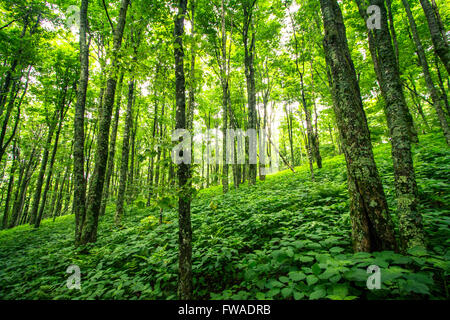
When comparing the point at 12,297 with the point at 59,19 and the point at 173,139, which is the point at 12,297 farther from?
the point at 59,19

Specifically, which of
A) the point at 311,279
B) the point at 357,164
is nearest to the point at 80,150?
the point at 311,279

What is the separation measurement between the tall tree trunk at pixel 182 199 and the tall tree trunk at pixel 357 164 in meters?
2.41

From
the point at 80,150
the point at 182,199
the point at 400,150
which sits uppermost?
the point at 80,150

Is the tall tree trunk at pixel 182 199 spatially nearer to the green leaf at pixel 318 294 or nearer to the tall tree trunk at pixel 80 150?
the green leaf at pixel 318 294

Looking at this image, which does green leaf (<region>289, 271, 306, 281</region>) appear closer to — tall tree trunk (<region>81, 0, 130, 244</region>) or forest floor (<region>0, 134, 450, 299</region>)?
forest floor (<region>0, 134, 450, 299</region>)

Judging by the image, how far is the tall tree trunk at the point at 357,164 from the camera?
2424 mm

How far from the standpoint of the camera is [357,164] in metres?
2.61

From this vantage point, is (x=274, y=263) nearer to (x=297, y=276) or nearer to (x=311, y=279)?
(x=297, y=276)

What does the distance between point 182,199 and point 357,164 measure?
2.63m

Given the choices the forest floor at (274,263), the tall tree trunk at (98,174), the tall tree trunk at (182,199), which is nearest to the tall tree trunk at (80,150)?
the tall tree trunk at (98,174)

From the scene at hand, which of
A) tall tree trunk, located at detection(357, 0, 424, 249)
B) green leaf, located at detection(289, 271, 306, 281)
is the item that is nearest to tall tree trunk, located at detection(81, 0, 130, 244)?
green leaf, located at detection(289, 271, 306, 281)
